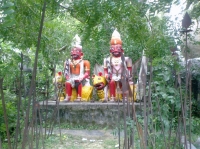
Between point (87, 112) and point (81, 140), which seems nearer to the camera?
point (81, 140)

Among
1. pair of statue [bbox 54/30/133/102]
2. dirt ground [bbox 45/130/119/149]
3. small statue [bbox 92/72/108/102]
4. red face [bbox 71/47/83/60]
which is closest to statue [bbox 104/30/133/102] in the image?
pair of statue [bbox 54/30/133/102]

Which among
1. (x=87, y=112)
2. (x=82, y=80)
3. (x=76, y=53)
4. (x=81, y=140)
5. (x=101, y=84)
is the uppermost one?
(x=76, y=53)

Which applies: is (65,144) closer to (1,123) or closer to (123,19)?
(1,123)

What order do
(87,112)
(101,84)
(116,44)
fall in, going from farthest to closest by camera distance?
(101,84) → (87,112) → (116,44)

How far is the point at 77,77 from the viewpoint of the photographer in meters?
7.69

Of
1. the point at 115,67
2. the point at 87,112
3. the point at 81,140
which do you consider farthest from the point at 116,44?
the point at 81,140

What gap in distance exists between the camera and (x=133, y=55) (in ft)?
27.5

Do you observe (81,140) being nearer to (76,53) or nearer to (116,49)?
(116,49)

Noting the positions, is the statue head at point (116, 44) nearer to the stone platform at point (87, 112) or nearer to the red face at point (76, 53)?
the red face at point (76, 53)

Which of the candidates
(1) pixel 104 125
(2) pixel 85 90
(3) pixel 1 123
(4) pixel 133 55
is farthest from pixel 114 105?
(3) pixel 1 123

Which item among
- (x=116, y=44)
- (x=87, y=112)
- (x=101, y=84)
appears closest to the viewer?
(x=116, y=44)

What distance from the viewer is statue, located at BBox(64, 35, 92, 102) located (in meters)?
7.65

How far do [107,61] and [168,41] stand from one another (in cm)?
387

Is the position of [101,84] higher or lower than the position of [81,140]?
higher
